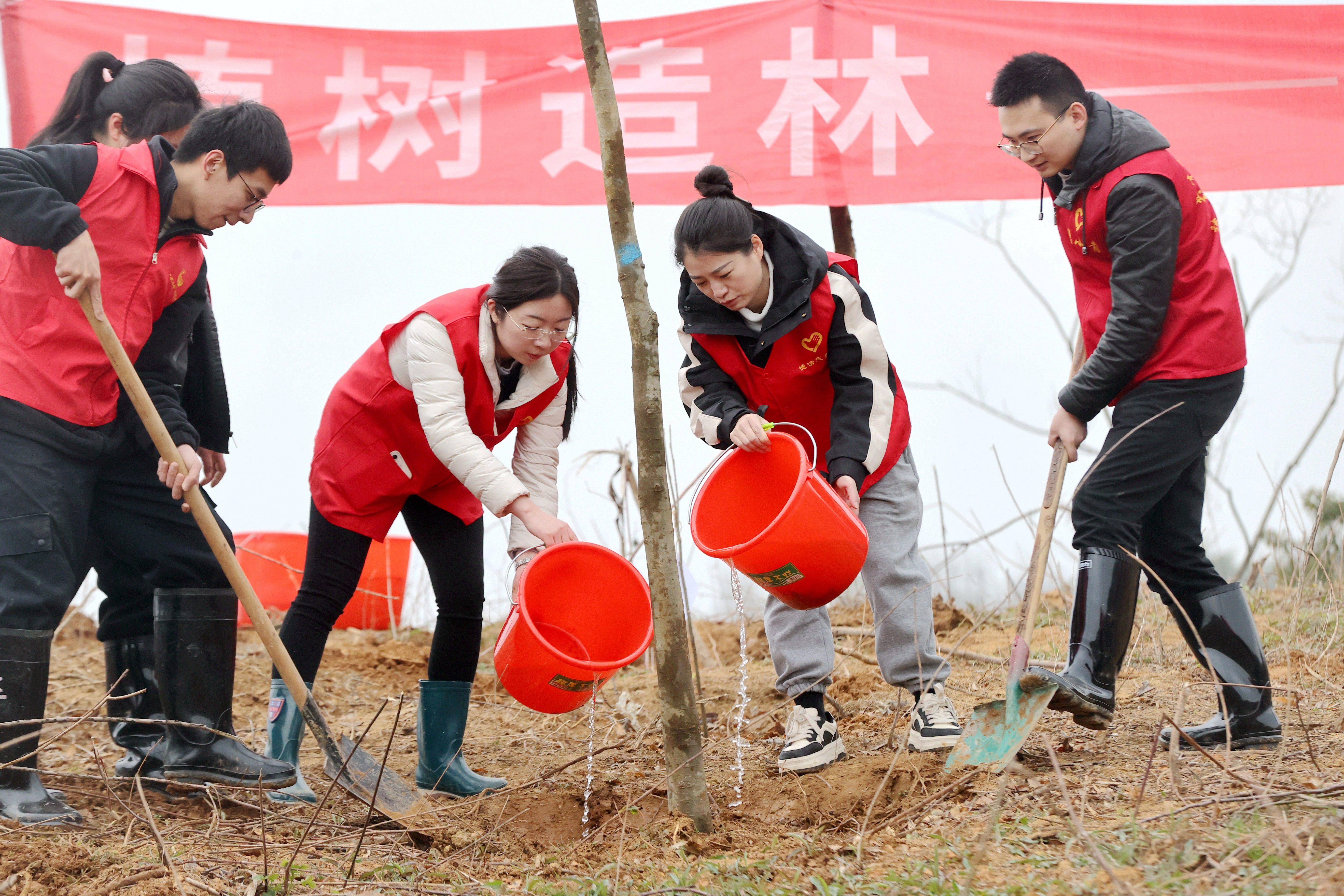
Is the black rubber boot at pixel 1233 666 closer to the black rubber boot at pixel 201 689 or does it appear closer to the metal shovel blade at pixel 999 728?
the metal shovel blade at pixel 999 728

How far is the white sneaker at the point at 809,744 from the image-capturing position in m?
2.44

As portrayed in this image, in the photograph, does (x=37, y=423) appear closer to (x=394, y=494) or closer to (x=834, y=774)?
(x=394, y=494)

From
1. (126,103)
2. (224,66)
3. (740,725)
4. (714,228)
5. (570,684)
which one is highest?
(224,66)

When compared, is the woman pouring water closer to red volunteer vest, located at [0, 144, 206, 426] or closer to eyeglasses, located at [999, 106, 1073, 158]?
red volunteer vest, located at [0, 144, 206, 426]

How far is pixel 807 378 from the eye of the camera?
8.38 feet

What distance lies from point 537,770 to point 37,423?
59.6 inches

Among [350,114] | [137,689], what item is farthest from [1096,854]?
[350,114]

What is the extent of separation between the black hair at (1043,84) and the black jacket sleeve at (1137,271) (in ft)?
0.78

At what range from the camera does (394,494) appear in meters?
2.52

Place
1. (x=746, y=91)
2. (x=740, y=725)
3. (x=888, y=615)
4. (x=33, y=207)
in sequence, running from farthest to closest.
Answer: (x=746, y=91)
(x=740, y=725)
(x=888, y=615)
(x=33, y=207)

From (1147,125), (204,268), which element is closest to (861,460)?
(1147,125)

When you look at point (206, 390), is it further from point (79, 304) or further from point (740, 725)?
point (740, 725)

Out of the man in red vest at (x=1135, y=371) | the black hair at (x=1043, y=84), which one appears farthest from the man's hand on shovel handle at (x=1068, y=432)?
the black hair at (x=1043, y=84)

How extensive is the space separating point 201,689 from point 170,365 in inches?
29.9
